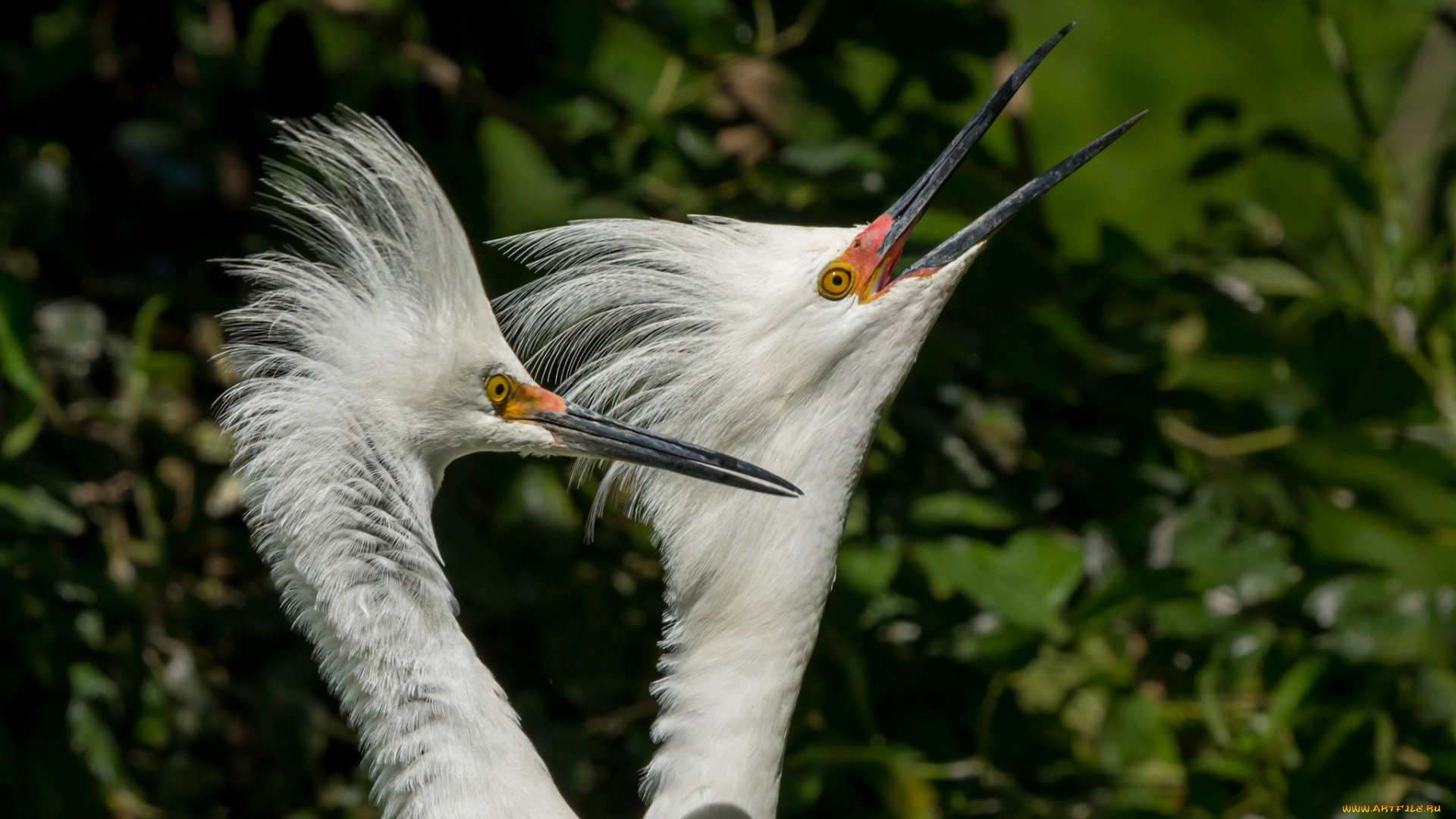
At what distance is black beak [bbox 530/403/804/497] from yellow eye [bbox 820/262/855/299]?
24 cm

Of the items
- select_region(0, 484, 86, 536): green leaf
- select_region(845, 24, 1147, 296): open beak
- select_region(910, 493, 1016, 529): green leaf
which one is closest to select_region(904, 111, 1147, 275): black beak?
select_region(845, 24, 1147, 296): open beak

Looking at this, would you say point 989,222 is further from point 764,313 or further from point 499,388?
point 499,388

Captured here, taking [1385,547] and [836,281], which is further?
[1385,547]

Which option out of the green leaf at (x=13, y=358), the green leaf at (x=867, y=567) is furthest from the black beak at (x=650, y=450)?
the green leaf at (x=13, y=358)

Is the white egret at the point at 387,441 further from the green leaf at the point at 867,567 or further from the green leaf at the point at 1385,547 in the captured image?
the green leaf at the point at 1385,547

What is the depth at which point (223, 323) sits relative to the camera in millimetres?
1571

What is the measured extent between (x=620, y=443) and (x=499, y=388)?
17 centimetres

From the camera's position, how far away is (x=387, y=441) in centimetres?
141

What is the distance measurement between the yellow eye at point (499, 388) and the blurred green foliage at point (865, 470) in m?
0.57

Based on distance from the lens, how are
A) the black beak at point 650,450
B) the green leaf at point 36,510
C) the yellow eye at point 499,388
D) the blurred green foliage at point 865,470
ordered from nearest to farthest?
the black beak at point 650,450 < the yellow eye at point 499,388 < the green leaf at point 36,510 < the blurred green foliage at point 865,470

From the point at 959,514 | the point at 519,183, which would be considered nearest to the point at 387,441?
the point at 959,514

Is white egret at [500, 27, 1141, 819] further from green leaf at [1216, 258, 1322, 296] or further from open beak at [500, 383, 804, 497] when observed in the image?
green leaf at [1216, 258, 1322, 296]

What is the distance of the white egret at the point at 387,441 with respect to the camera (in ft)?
4.42

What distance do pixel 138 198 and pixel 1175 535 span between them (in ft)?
7.42
